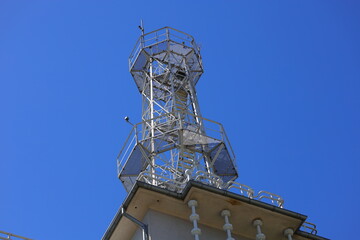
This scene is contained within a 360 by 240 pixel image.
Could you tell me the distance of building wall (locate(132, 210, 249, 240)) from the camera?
24.7m

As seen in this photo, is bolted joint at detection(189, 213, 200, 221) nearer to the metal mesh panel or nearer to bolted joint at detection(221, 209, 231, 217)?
bolted joint at detection(221, 209, 231, 217)

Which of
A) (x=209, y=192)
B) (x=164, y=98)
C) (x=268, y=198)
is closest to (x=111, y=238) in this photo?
(x=209, y=192)

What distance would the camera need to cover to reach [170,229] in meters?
25.0

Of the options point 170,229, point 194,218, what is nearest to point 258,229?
point 194,218

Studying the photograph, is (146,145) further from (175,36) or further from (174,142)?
(175,36)

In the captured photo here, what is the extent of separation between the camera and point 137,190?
82.3 feet

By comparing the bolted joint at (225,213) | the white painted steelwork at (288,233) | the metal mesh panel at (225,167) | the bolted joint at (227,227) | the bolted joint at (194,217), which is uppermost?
the metal mesh panel at (225,167)

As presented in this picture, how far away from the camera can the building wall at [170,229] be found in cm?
2469

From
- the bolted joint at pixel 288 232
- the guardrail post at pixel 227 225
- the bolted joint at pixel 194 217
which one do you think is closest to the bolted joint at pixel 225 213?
the guardrail post at pixel 227 225

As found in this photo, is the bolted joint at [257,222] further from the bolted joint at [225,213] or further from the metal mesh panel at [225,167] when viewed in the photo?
the metal mesh panel at [225,167]

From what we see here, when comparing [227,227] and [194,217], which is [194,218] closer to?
[194,217]

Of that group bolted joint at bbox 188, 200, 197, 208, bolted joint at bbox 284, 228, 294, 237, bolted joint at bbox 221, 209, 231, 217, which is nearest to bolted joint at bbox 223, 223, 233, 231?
bolted joint at bbox 221, 209, 231, 217

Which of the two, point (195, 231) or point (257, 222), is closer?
point (195, 231)

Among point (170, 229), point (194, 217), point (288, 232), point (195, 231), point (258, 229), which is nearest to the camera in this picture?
point (195, 231)
